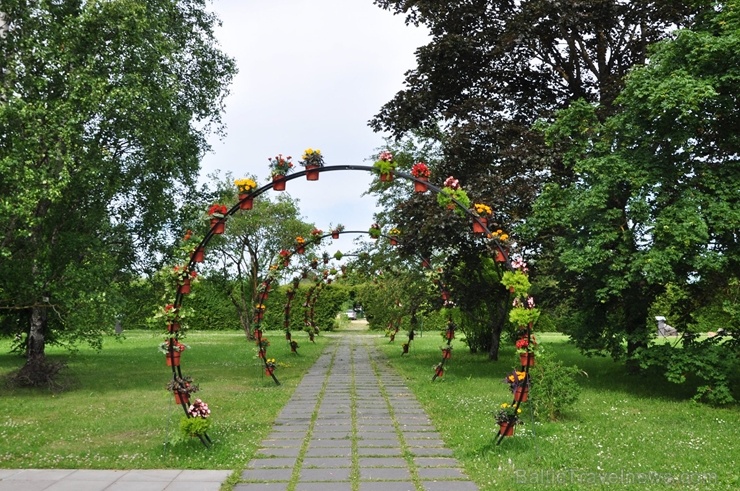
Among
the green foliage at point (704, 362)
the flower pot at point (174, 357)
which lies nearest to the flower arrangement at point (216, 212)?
the flower pot at point (174, 357)

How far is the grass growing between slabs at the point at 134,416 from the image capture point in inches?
238

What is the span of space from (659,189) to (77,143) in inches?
384

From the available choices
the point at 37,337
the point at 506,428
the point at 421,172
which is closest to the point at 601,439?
the point at 506,428

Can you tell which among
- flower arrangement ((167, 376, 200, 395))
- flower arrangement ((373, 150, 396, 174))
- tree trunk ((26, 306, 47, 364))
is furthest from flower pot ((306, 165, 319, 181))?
tree trunk ((26, 306, 47, 364))

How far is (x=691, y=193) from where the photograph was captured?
9375mm

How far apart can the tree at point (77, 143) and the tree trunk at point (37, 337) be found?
25 millimetres

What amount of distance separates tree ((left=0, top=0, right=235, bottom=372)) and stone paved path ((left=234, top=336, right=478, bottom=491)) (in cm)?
426

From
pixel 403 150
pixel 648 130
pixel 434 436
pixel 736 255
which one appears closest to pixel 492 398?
pixel 434 436

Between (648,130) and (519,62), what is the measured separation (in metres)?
4.95

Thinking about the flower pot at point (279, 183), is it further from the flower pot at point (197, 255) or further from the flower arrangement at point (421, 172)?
the flower arrangement at point (421, 172)

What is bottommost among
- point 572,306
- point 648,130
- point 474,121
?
point 572,306

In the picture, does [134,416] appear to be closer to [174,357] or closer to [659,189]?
[174,357]

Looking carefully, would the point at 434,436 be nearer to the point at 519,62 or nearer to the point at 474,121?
the point at 474,121

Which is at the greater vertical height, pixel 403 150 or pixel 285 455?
pixel 403 150
